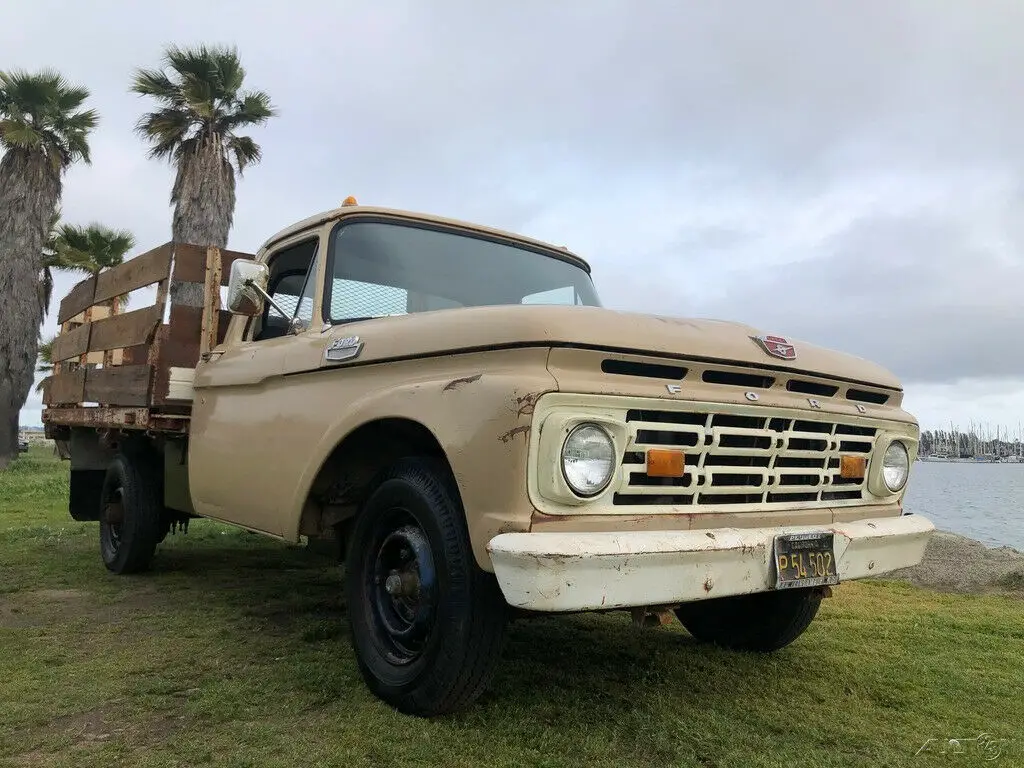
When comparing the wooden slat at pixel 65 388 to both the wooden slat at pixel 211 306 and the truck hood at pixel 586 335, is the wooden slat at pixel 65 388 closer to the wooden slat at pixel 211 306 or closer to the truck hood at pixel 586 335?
the wooden slat at pixel 211 306

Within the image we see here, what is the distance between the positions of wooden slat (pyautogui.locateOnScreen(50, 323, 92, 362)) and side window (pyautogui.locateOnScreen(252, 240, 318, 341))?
256 cm

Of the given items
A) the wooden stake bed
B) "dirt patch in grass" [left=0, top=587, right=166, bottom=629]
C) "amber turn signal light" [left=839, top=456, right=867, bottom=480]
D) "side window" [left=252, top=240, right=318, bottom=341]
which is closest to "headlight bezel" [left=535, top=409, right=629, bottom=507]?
"amber turn signal light" [left=839, top=456, right=867, bottom=480]

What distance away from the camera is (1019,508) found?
2116cm

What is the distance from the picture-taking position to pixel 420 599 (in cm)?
269

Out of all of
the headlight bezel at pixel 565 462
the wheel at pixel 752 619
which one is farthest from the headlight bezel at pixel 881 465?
the headlight bezel at pixel 565 462

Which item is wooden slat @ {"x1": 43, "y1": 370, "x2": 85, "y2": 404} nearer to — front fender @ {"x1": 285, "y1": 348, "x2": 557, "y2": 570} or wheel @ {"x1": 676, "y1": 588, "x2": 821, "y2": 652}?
front fender @ {"x1": 285, "y1": 348, "x2": 557, "y2": 570}

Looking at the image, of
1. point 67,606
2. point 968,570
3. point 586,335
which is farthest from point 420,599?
point 968,570

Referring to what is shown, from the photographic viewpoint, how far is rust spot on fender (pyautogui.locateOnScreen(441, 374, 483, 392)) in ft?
8.09

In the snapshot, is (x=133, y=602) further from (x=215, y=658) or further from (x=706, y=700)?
(x=706, y=700)

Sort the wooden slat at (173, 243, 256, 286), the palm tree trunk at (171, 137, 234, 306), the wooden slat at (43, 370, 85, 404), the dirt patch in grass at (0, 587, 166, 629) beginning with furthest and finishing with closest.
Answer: the palm tree trunk at (171, 137, 234, 306) < the wooden slat at (43, 370, 85, 404) < the wooden slat at (173, 243, 256, 286) < the dirt patch in grass at (0, 587, 166, 629)

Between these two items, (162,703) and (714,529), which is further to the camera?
(162,703)

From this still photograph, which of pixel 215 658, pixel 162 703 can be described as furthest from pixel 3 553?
pixel 162 703

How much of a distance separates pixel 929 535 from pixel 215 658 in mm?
3089

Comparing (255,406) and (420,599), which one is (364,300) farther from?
(420,599)
